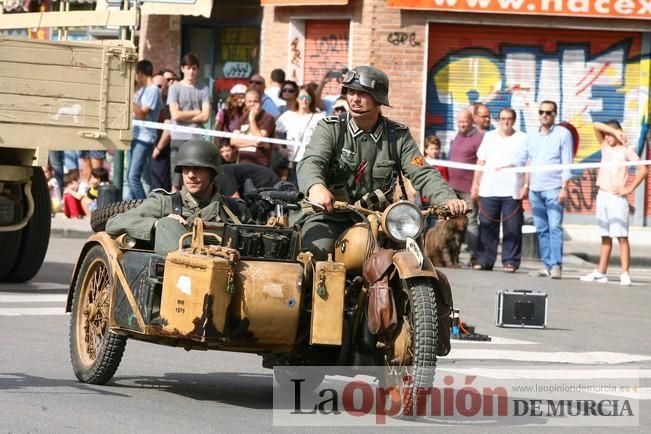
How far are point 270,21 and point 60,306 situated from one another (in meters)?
13.9

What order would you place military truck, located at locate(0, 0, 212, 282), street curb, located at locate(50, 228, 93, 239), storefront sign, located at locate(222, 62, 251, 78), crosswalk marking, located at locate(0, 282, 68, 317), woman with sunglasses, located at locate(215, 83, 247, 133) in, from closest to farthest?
1. crosswalk marking, located at locate(0, 282, 68, 317)
2. military truck, located at locate(0, 0, 212, 282)
3. woman with sunglasses, located at locate(215, 83, 247, 133)
4. street curb, located at locate(50, 228, 93, 239)
5. storefront sign, located at locate(222, 62, 251, 78)

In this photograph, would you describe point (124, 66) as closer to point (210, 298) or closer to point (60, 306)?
point (60, 306)

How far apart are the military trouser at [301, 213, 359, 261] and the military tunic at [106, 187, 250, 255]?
565 millimetres

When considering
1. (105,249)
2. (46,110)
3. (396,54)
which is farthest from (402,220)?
(396,54)

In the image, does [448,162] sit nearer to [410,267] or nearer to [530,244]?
[530,244]

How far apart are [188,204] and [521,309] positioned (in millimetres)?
5424

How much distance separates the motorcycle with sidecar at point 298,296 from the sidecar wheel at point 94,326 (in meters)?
0.18

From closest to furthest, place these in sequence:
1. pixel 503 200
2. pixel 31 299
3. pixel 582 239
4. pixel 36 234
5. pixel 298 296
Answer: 1. pixel 298 296
2. pixel 31 299
3. pixel 36 234
4. pixel 503 200
5. pixel 582 239

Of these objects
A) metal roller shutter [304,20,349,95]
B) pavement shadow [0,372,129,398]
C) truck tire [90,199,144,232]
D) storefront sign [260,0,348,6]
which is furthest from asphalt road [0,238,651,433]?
metal roller shutter [304,20,349,95]

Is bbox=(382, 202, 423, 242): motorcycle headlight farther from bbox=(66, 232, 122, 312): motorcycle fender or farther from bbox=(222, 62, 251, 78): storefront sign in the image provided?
bbox=(222, 62, 251, 78): storefront sign

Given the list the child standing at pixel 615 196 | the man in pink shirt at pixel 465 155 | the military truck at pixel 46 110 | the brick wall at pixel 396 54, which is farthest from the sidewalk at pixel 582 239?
the military truck at pixel 46 110

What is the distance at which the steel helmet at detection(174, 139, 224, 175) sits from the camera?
9125 millimetres

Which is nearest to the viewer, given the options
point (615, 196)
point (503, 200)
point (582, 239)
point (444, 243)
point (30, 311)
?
point (30, 311)

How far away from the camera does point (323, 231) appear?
8.78 m
